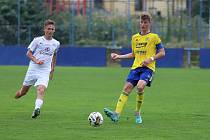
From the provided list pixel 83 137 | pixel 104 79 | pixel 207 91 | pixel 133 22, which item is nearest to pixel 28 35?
pixel 133 22

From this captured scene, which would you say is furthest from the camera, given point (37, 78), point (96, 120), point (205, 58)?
point (205, 58)

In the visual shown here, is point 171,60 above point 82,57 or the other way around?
the other way around

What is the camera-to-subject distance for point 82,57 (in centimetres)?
4269

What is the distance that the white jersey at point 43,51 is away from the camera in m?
14.3

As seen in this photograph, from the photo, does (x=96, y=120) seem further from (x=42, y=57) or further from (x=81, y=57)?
(x=81, y=57)

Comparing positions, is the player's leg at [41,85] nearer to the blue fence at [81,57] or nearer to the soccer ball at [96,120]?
the soccer ball at [96,120]

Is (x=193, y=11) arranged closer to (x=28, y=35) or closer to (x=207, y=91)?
(x=28, y=35)

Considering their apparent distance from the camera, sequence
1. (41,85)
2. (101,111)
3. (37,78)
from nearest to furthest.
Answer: (41,85), (37,78), (101,111)

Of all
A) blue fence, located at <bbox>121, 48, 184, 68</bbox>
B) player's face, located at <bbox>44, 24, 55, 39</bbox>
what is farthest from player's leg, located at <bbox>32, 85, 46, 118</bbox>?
blue fence, located at <bbox>121, 48, 184, 68</bbox>

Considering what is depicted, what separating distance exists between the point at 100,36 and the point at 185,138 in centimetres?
3910

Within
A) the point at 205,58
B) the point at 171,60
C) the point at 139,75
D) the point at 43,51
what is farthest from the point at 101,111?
the point at 205,58

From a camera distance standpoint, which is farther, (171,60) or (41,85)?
(171,60)

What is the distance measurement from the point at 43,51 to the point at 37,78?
57 centimetres

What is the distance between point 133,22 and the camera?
51.1 meters
